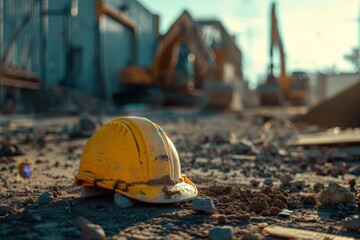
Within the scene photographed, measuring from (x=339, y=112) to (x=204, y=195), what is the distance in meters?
11.7

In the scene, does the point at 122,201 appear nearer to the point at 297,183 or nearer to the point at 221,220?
the point at 221,220

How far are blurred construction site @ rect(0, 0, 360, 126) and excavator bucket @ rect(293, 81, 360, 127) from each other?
1.2 inches

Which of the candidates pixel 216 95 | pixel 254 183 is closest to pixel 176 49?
pixel 216 95

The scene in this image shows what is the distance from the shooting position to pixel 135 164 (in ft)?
11.3

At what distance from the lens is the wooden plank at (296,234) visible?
273cm

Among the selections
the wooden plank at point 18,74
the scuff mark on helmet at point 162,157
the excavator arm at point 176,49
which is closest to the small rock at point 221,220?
the scuff mark on helmet at point 162,157

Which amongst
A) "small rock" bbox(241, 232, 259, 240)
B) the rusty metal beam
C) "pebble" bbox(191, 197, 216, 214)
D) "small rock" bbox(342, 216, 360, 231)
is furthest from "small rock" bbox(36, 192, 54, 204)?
the rusty metal beam

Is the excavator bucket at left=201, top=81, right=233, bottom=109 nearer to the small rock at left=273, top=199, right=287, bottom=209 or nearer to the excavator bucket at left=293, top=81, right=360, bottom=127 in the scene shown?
the excavator bucket at left=293, top=81, right=360, bottom=127

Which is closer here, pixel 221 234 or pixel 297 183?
pixel 221 234

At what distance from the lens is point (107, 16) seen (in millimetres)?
24859

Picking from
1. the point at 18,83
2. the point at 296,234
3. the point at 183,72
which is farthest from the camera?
the point at 183,72

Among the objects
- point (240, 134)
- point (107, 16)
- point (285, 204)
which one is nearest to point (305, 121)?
point (240, 134)

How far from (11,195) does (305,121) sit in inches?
470

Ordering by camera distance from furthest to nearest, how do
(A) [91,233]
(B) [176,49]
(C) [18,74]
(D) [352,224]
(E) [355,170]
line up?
(B) [176,49] < (C) [18,74] < (E) [355,170] < (D) [352,224] < (A) [91,233]
